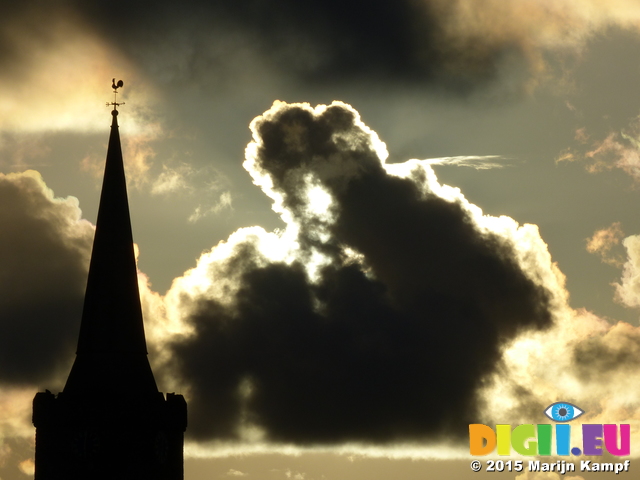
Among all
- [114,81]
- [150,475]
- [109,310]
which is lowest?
[150,475]

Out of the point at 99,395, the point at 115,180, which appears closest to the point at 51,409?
the point at 99,395

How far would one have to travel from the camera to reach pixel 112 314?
546 feet

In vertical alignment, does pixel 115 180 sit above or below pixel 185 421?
above

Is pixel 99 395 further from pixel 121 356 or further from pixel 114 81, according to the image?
pixel 114 81

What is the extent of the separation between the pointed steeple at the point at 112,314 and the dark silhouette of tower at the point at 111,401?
0.20ft

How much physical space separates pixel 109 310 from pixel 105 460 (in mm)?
9549

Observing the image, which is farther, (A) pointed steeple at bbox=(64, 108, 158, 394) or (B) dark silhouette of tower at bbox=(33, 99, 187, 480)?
(A) pointed steeple at bbox=(64, 108, 158, 394)

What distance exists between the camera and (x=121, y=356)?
166 metres

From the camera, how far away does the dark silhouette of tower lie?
16412 centimetres

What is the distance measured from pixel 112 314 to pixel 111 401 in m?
5.54

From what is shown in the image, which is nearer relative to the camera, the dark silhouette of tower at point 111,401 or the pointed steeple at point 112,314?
the dark silhouette of tower at point 111,401

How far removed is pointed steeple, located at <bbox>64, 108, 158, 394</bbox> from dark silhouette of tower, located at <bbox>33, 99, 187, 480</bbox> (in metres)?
0.06

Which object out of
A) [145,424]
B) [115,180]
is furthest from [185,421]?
[115,180]

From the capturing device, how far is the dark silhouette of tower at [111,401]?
164m
